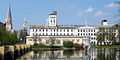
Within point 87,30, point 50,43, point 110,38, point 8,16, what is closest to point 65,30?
point 87,30

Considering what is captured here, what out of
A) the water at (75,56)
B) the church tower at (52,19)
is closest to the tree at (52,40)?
the church tower at (52,19)

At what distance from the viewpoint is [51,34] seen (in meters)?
119

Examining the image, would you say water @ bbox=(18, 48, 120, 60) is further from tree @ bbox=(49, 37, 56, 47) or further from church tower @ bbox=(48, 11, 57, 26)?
church tower @ bbox=(48, 11, 57, 26)

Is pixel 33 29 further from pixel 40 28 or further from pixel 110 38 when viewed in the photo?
pixel 110 38

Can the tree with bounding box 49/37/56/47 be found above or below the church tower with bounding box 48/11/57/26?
below

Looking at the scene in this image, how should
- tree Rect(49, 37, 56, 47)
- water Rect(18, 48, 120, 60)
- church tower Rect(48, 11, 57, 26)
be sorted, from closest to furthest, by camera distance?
water Rect(18, 48, 120, 60)
tree Rect(49, 37, 56, 47)
church tower Rect(48, 11, 57, 26)

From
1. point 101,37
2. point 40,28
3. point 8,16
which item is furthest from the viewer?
point 8,16

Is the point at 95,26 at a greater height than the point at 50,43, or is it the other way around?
the point at 95,26

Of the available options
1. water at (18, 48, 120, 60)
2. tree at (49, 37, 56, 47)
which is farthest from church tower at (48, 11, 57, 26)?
water at (18, 48, 120, 60)

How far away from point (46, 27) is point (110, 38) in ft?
110

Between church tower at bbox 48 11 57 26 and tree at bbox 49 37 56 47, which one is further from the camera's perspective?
church tower at bbox 48 11 57 26

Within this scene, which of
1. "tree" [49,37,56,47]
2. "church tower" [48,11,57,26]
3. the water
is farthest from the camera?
"church tower" [48,11,57,26]

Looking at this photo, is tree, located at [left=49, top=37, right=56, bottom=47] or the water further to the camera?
tree, located at [left=49, top=37, right=56, bottom=47]

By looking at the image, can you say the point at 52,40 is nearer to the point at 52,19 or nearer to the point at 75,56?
the point at 52,19
